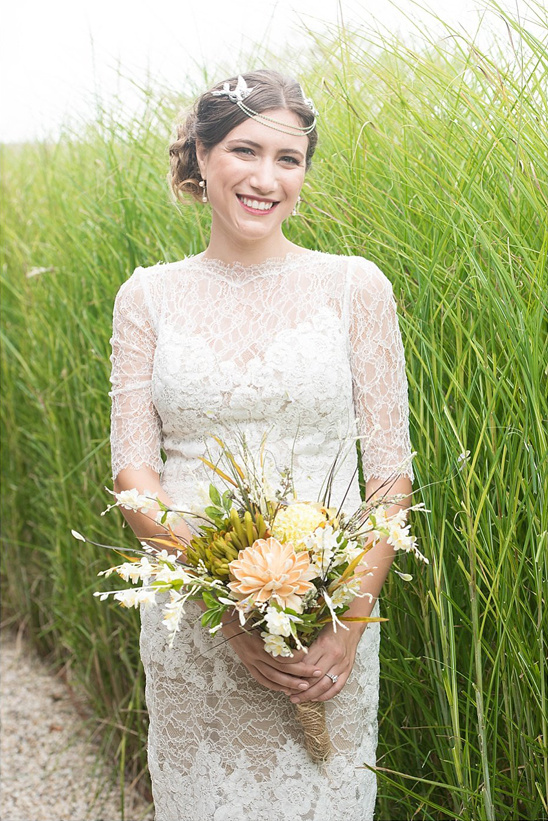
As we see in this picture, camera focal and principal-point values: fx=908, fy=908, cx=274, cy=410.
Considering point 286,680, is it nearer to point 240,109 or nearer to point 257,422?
point 257,422

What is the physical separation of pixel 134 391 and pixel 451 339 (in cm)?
85

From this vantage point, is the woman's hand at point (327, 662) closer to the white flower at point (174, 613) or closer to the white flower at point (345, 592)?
the white flower at point (345, 592)

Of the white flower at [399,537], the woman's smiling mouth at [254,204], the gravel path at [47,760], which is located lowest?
the gravel path at [47,760]

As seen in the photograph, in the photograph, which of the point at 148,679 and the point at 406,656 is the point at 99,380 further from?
the point at 406,656

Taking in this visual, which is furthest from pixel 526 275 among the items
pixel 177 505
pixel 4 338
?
pixel 4 338

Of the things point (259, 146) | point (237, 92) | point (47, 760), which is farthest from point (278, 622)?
point (47, 760)

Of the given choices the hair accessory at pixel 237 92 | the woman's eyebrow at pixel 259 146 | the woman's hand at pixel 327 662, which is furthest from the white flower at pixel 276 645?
the hair accessory at pixel 237 92

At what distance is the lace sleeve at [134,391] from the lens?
2.39m

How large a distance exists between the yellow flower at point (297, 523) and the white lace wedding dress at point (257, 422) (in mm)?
408

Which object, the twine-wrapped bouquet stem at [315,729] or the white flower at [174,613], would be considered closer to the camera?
the white flower at [174,613]

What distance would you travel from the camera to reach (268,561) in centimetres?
174

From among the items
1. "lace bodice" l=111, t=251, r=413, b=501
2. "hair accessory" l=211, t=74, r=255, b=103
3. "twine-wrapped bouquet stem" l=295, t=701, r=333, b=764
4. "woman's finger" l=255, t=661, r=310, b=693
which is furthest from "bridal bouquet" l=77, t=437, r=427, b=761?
"hair accessory" l=211, t=74, r=255, b=103

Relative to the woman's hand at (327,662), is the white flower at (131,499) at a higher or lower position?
higher

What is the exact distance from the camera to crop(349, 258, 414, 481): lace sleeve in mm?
2262
